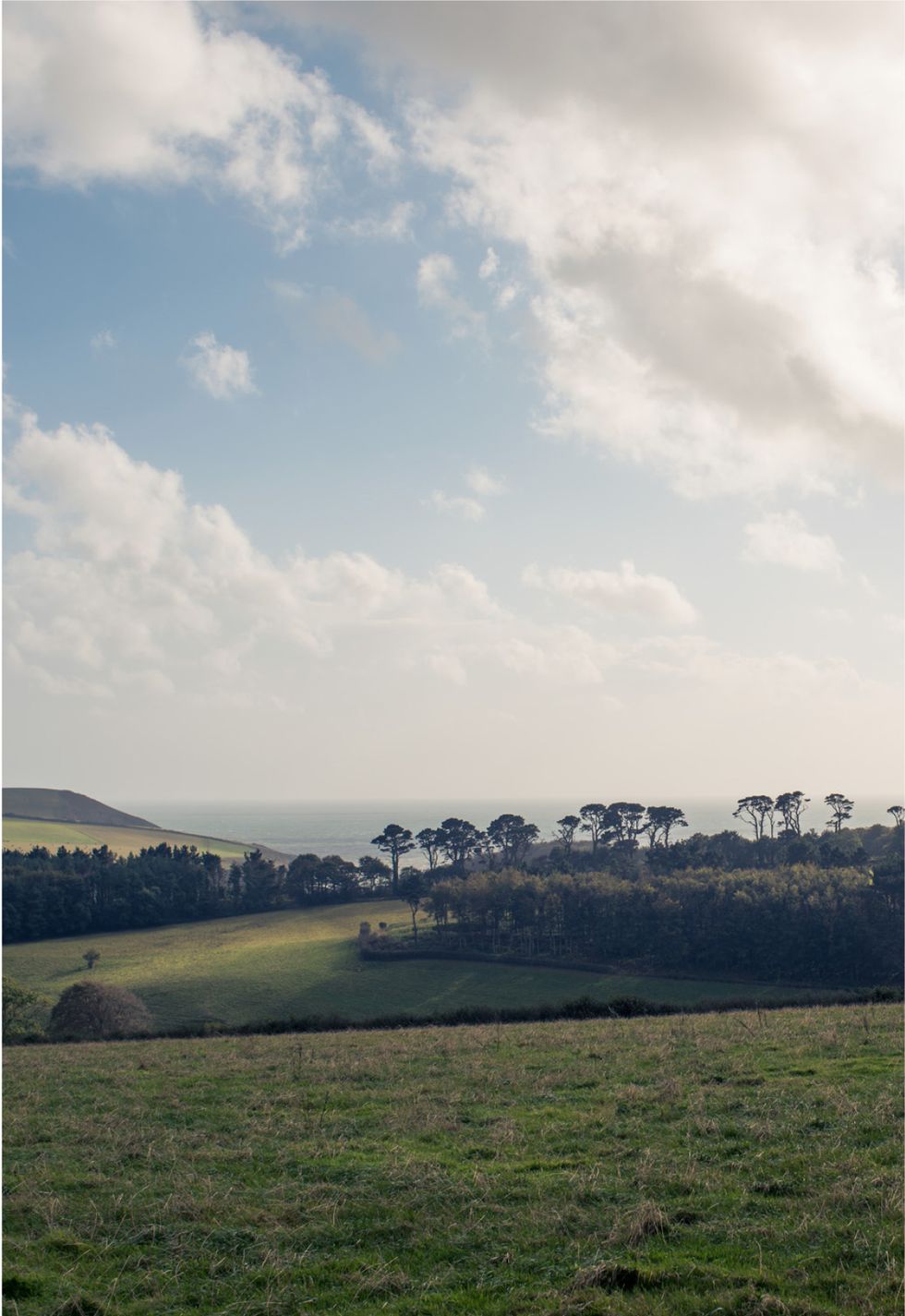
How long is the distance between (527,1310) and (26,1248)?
6.92m

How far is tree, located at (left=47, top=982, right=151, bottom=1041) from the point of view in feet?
192

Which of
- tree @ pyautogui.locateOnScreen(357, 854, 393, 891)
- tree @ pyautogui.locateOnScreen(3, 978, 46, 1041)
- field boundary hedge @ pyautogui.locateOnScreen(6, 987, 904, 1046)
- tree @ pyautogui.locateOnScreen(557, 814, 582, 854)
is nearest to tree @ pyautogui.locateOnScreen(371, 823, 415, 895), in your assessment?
tree @ pyautogui.locateOnScreen(357, 854, 393, 891)

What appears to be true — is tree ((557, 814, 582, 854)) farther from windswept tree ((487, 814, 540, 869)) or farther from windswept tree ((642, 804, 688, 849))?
windswept tree ((642, 804, 688, 849))

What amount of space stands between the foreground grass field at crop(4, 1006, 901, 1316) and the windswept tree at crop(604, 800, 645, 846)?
146 meters

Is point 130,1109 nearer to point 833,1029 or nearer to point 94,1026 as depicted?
point 833,1029

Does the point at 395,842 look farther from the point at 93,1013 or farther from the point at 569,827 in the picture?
the point at 93,1013

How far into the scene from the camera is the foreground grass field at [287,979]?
81500mm

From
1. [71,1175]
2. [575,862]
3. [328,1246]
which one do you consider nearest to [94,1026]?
[71,1175]

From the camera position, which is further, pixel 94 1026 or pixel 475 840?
pixel 475 840

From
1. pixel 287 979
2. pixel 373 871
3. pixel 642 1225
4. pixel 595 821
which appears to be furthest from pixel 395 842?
pixel 642 1225

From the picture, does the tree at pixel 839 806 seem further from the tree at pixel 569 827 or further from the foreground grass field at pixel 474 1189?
the foreground grass field at pixel 474 1189

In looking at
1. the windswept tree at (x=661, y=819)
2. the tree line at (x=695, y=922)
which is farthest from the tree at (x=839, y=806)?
the tree line at (x=695, y=922)

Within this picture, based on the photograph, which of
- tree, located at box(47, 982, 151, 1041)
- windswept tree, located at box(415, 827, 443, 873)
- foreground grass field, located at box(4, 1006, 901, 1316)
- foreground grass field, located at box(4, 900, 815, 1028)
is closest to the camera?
foreground grass field, located at box(4, 1006, 901, 1316)

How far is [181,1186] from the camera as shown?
520 inches
